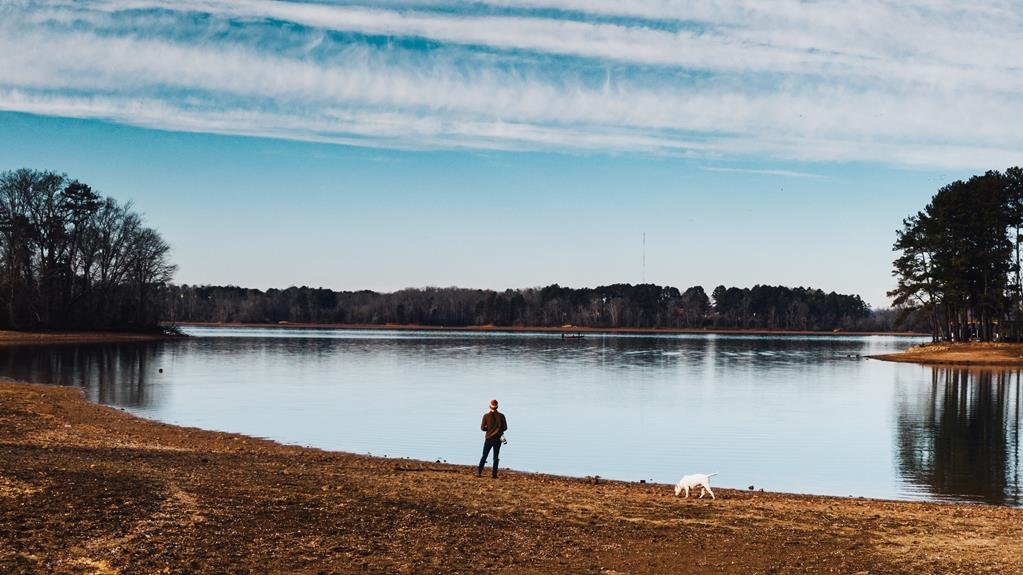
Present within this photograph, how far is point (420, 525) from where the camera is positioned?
45.9ft

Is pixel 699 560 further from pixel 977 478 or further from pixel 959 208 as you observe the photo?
pixel 959 208

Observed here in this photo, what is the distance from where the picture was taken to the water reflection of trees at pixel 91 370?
44.2 metres

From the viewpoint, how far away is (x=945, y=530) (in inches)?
606

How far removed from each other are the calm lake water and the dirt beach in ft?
21.0

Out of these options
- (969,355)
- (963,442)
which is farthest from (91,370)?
(969,355)

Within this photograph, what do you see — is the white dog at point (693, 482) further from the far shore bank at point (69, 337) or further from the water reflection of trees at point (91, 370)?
the far shore bank at point (69, 337)

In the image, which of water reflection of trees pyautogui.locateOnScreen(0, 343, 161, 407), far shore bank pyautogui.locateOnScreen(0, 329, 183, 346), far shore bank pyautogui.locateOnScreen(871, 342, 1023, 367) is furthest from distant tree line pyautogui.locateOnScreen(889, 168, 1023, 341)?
far shore bank pyautogui.locateOnScreen(0, 329, 183, 346)

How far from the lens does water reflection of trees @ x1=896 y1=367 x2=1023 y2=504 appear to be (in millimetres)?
23797

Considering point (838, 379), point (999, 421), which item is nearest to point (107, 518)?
point (999, 421)

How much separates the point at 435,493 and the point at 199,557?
237 inches

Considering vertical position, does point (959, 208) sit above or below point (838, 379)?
above

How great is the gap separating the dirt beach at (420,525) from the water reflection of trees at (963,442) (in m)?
4.79

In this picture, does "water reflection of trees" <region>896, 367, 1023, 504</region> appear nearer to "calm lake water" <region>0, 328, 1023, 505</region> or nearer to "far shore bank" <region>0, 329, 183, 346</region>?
"calm lake water" <region>0, 328, 1023, 505</region>

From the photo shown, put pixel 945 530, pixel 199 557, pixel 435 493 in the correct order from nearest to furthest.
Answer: pixel 199 557 < pixel 945 530 < pixel 435 493
